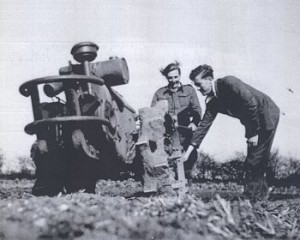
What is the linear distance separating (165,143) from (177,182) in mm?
444

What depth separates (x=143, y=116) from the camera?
3857 millimetres

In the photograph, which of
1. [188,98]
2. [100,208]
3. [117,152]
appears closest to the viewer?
[100,208]

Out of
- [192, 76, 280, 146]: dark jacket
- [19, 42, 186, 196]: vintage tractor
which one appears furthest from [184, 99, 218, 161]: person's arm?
[19, 42, 186, 196]: vintage tractor

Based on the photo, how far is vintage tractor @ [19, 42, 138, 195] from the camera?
3.09 m

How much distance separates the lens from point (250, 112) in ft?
12.6

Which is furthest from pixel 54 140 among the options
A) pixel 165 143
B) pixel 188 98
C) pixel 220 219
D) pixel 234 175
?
pixel 234 175

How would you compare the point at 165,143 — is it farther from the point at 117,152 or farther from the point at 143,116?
the point at 117,152

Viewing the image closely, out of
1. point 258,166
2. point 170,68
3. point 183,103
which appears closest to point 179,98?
point 183,103

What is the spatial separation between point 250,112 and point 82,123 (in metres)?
1.72

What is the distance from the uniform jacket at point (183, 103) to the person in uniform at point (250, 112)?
0.86m

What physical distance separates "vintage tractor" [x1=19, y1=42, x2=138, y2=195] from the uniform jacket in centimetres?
118

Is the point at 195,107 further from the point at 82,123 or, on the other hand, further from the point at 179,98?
the point at 82,123

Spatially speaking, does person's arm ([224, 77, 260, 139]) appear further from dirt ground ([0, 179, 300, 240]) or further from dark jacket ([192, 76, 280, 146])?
dirt ground ([0, 179, 300, 240])

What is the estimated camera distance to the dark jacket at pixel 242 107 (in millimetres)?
3848
